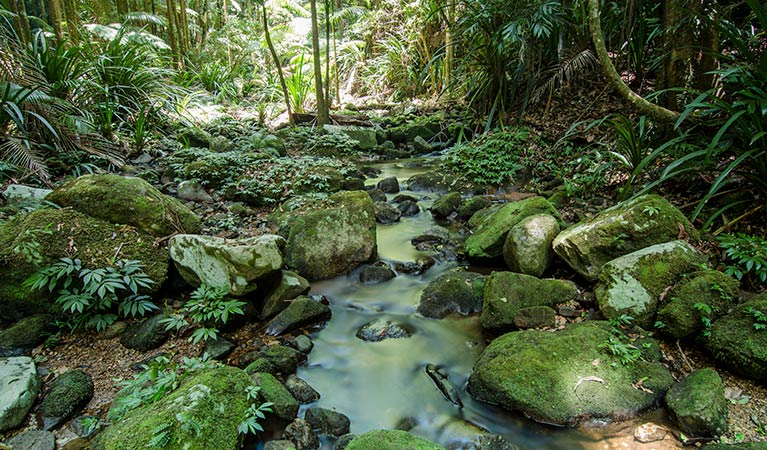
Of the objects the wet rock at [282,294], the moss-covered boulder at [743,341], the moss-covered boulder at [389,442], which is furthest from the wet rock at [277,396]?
the moss-covered boulder at [743,341]

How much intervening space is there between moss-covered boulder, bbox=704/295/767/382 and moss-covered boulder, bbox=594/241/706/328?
0.36 meters

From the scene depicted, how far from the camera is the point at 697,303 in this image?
2471 mm

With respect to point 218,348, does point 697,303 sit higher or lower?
higher

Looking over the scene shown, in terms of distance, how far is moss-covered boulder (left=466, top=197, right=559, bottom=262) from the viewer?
3.90 metres

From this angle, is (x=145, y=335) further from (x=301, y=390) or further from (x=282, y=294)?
(x=301, y=390)

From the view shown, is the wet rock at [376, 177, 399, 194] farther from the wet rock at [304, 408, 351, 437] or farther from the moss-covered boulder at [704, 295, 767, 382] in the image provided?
the moss-covered boulder at [704, 295, 767, 382]

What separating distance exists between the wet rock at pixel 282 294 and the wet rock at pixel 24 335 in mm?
1382

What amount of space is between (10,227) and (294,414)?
2454 millimetres

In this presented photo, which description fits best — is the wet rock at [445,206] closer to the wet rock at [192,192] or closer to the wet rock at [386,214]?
the wet rock at [386,214]

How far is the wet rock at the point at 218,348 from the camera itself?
8.96 ft

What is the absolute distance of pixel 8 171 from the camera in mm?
4027

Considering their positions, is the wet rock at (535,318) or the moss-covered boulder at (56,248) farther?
the wet rock at (535,318)

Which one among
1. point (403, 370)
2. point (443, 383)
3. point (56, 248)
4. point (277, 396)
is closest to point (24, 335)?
point (56, 248)

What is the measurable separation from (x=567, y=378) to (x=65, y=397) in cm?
277
